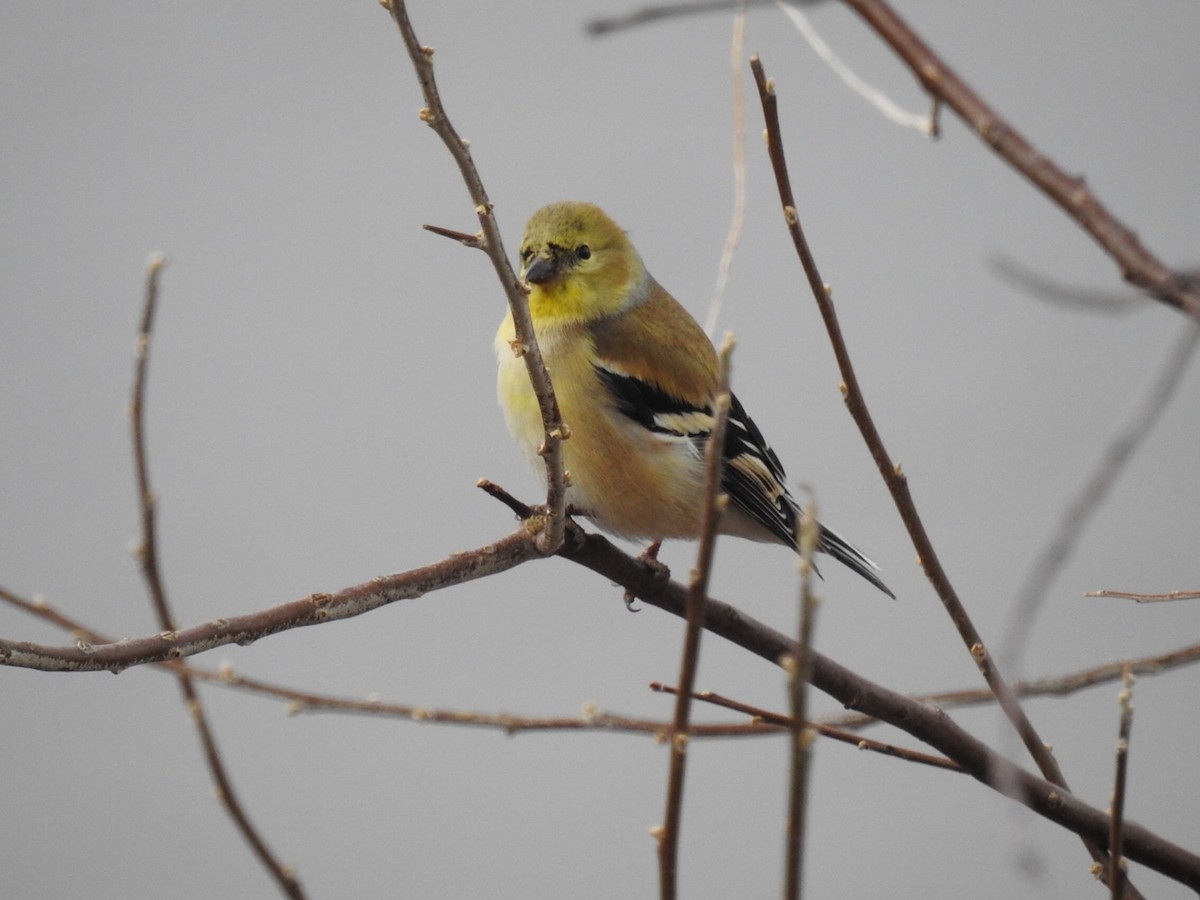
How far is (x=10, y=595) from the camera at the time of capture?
809mm

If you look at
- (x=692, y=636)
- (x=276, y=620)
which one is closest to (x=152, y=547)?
(x=276, y=620)

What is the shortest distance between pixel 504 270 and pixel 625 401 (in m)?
0.81

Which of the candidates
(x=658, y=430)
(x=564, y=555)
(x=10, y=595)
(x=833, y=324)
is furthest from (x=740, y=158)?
(x=658, y=430)

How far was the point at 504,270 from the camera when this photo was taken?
0.62 meters

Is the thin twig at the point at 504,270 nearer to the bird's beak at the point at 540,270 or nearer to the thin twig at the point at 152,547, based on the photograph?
the thin twig at the point at 152,547

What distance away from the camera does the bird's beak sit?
146cm

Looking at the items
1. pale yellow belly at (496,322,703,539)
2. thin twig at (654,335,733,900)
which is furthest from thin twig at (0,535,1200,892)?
pale yellow belly at (496,322,703,539)

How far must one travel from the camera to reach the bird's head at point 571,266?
1486mm

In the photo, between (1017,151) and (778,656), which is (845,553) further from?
(1017,151)

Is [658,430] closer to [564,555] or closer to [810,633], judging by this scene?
[564,555]

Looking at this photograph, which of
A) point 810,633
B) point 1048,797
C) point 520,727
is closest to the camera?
point 810,633

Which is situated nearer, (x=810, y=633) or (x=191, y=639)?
(x=810, y=633)

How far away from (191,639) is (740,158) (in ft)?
1.35

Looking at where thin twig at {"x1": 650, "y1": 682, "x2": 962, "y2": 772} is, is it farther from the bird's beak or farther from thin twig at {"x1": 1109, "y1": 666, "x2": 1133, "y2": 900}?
the bird's beak
